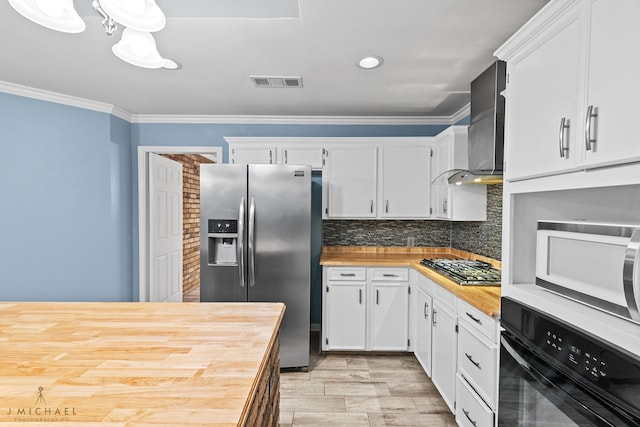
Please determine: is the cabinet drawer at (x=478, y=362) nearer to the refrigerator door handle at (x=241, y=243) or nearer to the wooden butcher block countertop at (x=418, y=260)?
the wooden butcher block countertop at (x=418, y=260)

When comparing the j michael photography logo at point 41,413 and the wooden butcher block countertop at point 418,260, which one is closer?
the j michael photography logo at point 41,413

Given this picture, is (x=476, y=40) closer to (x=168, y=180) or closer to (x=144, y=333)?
(x=144, y=333)

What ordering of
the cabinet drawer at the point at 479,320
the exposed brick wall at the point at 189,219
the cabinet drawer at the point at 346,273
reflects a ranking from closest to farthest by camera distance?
the cabinet drawer at the point at 479,320 → the cabinet drawer at the point at 346,273 → the exposed brick wall at the point at 189,219

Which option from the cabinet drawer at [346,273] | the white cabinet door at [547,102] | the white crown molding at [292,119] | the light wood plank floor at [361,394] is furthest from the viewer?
the white crown molding at [292,119]

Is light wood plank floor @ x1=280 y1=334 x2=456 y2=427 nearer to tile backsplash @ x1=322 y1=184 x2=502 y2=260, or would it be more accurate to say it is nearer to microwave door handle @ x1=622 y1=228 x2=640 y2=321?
tile backsplash @ x1=322 y1=184 x2=502 y2=260

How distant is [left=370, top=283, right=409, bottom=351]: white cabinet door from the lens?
3.15 m

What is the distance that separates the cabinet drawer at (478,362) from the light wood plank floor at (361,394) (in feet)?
1.83

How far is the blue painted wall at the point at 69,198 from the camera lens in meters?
3.07

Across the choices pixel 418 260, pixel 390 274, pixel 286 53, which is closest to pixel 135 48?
pixel 286 53

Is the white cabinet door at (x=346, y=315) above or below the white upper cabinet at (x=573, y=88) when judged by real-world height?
below

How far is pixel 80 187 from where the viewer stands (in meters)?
3.32

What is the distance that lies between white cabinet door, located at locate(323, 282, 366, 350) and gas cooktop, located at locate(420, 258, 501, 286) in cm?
70

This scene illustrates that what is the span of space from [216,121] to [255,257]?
1.76 m

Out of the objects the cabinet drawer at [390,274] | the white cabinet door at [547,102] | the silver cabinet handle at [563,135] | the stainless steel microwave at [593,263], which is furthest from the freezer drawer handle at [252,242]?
the silver cabinet handle at [563,135]
